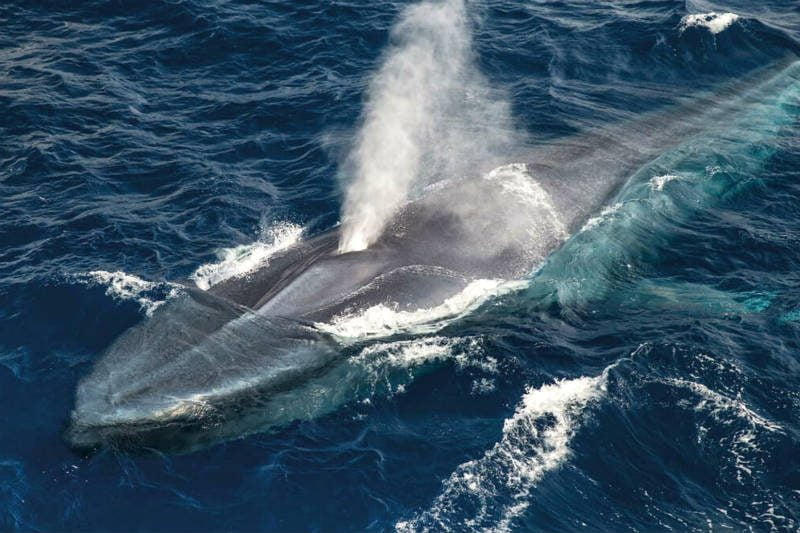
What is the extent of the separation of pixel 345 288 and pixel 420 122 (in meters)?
15.7

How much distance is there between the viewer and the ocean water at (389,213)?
23000 mm

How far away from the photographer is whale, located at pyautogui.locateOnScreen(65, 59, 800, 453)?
23516 millimetres

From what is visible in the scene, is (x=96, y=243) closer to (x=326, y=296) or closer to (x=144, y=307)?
(x=144, y=307)

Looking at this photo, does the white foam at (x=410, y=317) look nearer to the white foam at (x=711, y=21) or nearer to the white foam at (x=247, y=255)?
the white foam at (x=247, y=255)

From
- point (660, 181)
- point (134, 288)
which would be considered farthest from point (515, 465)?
point (660, 181)

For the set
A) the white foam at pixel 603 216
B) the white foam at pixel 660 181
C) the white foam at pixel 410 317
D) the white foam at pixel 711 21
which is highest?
the white foam at pixel 711 21

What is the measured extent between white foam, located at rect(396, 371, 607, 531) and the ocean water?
0.08 meters

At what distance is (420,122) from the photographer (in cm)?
4175

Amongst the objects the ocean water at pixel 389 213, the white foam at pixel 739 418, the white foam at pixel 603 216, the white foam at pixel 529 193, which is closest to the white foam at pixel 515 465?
the ocean water at pixel 389 213

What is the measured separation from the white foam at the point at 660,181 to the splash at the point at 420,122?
22.0 ft

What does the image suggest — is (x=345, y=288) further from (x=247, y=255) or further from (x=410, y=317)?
(x=247, y=255)

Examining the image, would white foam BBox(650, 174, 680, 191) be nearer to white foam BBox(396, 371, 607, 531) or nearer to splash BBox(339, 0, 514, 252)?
splash BBox(339, 0, 514, 252)

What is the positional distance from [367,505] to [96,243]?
1635 centimetres

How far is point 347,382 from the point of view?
84.7 feet
